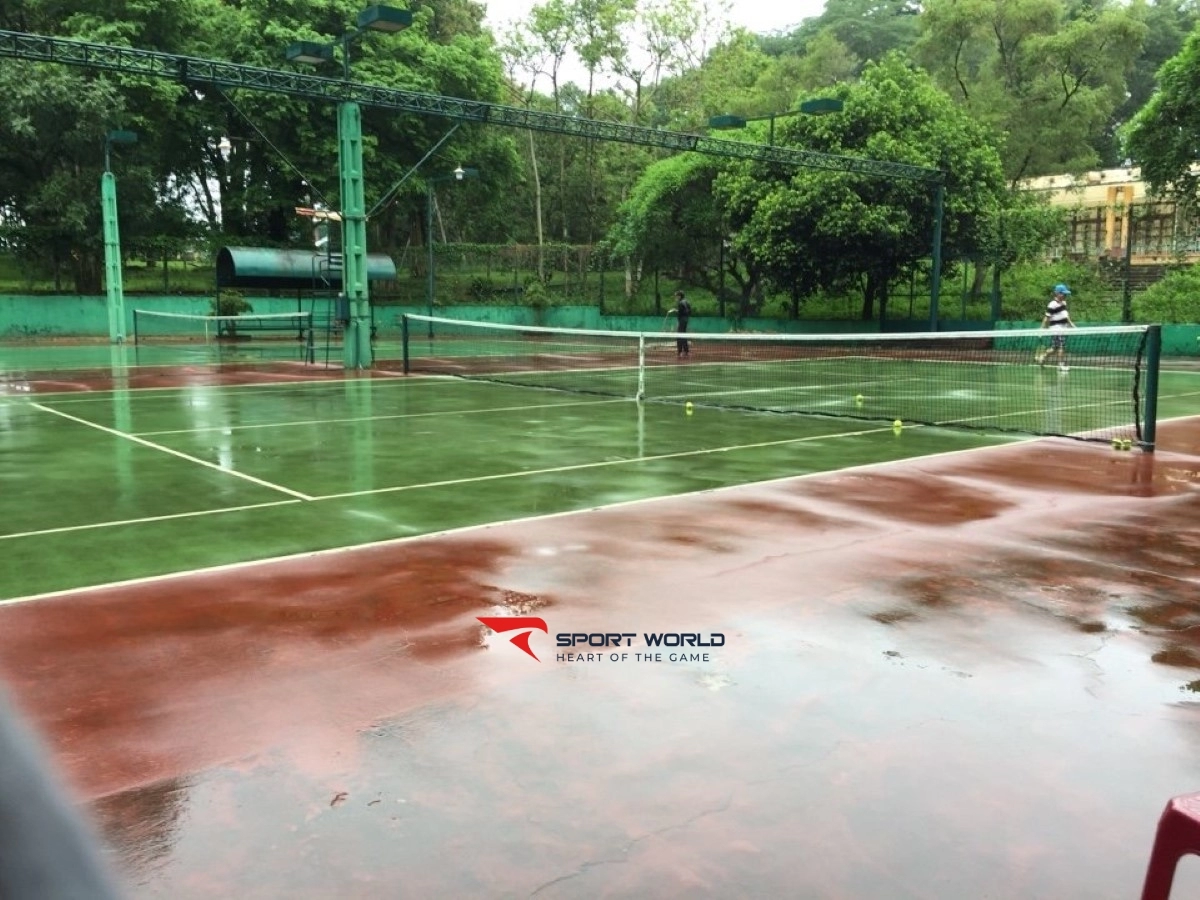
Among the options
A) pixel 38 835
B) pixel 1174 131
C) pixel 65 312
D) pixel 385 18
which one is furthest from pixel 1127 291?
pixel 65 312

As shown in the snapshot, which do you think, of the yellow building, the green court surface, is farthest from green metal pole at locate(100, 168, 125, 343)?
the yellow building

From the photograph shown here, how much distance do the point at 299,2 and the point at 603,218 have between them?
61.3 feet

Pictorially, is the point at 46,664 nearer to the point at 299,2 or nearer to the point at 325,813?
the point at 325,813

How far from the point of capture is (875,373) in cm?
2172

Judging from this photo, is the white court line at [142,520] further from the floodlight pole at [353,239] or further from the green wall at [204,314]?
the green wall at [204,314]

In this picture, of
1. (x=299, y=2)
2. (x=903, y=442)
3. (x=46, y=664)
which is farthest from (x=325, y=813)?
(x=299, y=2)

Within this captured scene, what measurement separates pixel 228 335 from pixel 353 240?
14.1 m

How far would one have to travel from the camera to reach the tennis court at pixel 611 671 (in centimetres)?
297

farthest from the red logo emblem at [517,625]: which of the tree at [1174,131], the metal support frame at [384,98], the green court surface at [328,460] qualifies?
the tree at [1174,131]

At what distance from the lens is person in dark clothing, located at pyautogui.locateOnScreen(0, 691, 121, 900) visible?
0.58 metres

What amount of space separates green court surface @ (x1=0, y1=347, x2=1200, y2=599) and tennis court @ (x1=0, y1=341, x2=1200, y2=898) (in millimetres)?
71

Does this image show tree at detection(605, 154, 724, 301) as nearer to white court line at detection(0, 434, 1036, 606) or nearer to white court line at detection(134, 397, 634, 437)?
white court line at detection(134, 397, 634, 437)

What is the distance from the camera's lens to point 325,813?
316 centimetres

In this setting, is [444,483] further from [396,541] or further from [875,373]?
[875,373]
